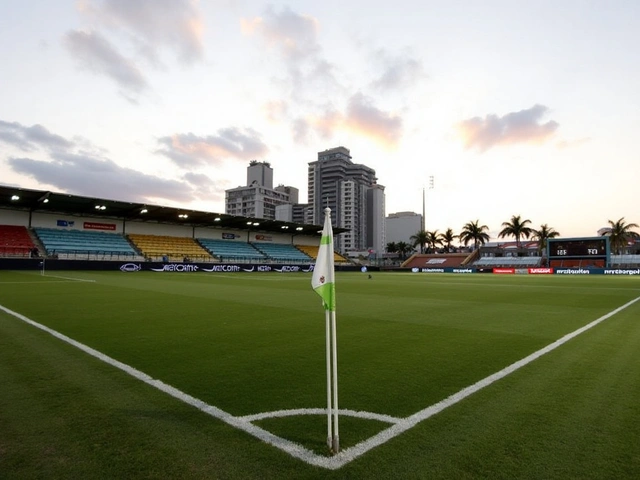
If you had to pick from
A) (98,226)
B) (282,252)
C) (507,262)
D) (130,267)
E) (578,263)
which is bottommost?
(507,262)

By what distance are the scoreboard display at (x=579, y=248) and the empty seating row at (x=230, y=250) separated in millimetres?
44801

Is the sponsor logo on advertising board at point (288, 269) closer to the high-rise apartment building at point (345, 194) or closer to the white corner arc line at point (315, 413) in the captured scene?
the white corner arc line at point (315, 413)

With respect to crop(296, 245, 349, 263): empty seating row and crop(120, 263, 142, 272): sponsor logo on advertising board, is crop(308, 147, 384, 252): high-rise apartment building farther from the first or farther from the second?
crop(120, 263, 142, 272): sponsor logo on advertising board

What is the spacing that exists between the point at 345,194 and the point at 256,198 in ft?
131

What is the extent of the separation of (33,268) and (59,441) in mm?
41510

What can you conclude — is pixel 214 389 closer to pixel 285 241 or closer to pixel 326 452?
pixel 326 452

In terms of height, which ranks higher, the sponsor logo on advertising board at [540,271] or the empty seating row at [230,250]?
the empty seating row at [230,250]

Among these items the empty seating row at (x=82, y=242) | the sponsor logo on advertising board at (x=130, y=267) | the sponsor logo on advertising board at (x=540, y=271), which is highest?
the empty seating row at (x=82, y=242)

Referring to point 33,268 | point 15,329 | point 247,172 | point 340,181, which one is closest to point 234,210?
point 247,172

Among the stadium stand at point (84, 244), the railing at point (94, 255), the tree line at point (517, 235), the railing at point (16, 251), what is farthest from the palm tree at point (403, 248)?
the railing at point (16, 251)

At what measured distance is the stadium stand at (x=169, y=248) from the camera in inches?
1921

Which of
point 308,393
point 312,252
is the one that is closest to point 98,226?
point 312,252

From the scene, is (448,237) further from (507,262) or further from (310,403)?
(310,403)

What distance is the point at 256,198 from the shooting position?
6191 inches
